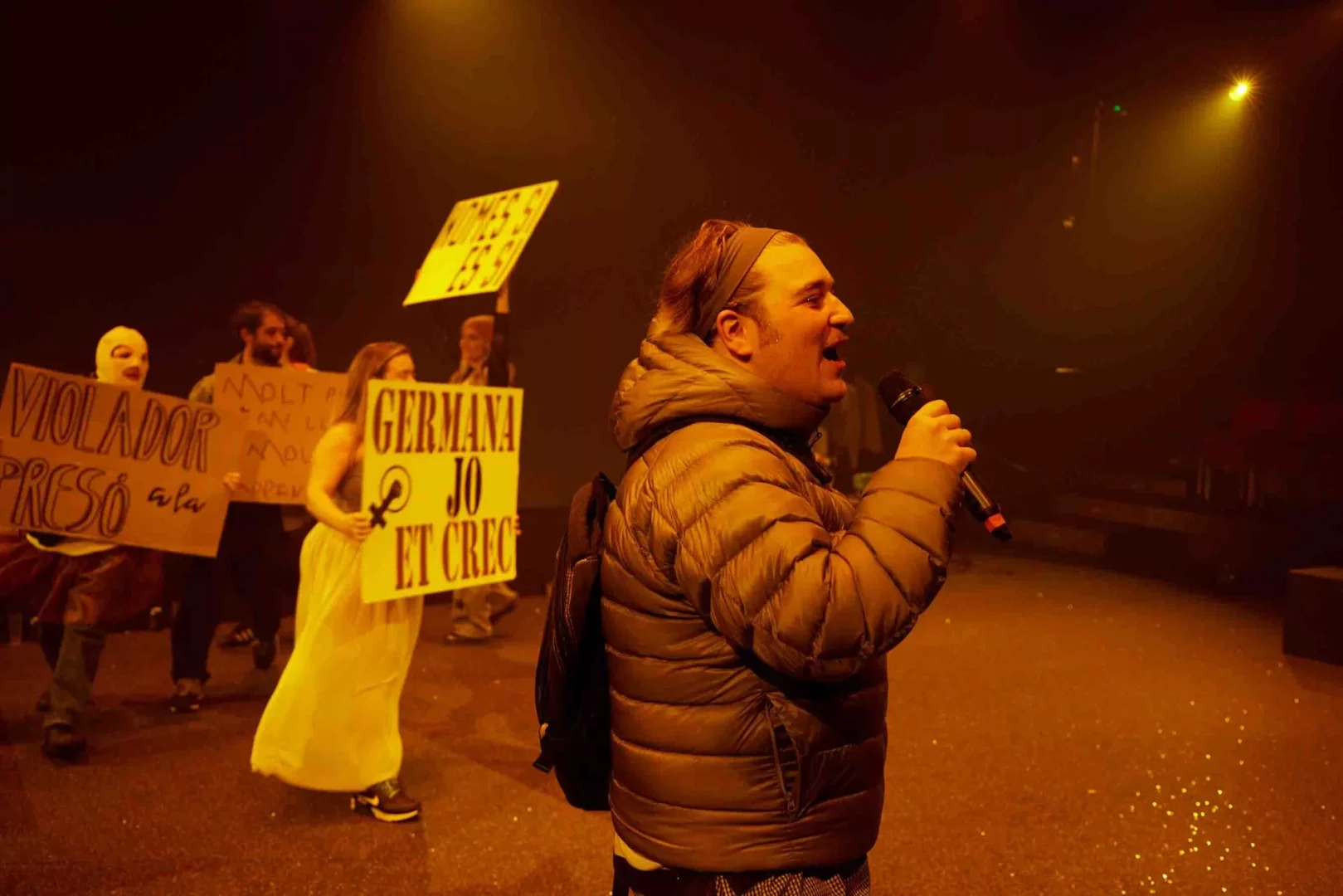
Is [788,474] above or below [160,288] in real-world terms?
below

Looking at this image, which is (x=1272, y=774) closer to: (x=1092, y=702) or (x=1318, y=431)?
(x=1092, y=702)

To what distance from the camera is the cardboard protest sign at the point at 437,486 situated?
3.54 m

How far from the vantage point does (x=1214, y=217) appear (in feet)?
42.1

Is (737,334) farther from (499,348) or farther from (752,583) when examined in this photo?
Answer: (499,348)

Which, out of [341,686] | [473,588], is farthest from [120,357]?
[473,588]

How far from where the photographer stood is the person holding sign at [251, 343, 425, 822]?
358cm

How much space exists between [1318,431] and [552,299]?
21.6 feet

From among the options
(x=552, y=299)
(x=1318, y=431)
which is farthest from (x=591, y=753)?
(x=1318, y=431)

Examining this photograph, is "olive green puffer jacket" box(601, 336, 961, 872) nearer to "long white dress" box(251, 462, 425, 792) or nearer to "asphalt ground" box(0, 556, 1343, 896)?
"asphalt ground" box(0, 556, 1343, 896)

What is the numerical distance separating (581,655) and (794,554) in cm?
44

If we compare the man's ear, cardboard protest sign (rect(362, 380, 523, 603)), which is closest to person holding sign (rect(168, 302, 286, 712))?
cardboard protest sign (rect(362, 380, 523, 603))

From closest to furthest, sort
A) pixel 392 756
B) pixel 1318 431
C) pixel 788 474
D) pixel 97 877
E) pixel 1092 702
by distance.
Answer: pixel 788 474
pixel 97 877
pixel 392 756
pixel 1092 702
pixel 1318 431

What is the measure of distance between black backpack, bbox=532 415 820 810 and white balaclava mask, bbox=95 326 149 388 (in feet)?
11.7

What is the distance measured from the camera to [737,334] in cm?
153
